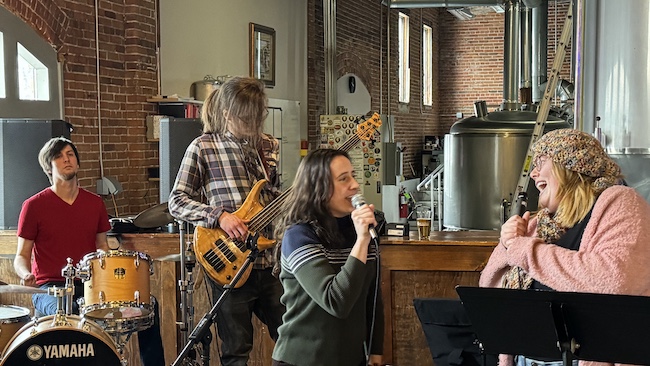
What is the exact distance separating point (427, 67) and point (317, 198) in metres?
14.6

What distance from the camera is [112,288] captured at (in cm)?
395

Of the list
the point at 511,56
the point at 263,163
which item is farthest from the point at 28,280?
the point at 511,56

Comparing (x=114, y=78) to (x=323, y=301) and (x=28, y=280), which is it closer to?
(x=28, y=280)

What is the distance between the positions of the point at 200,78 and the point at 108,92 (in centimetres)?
154

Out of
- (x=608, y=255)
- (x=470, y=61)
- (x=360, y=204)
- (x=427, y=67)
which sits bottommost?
(x=608, y=255)

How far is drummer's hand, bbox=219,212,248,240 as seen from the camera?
3.88m

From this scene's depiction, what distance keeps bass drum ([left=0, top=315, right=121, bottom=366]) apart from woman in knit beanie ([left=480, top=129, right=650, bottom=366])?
5.50ft

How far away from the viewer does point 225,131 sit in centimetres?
407

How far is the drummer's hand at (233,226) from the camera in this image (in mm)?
3875

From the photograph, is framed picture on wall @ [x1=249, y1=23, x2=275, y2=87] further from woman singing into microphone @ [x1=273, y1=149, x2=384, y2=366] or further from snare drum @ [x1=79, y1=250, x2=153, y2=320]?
woman singing into microphone @ [x1=273, y1=149, x2=384, y2=366]

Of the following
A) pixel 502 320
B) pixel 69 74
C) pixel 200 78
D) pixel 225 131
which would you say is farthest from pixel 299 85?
pixel 502 320

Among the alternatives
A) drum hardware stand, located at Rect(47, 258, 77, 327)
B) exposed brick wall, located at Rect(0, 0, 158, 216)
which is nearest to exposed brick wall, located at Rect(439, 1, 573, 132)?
exposed brick wall, located at Rect(0, 0, 158, 216)

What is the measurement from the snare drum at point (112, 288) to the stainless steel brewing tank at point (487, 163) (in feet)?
18.5

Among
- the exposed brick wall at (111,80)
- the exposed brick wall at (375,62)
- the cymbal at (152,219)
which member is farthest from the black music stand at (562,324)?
the exposed brick wall at (375,62)
